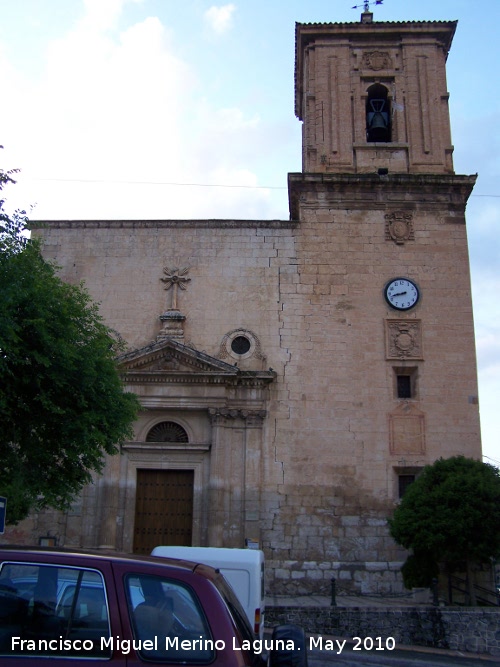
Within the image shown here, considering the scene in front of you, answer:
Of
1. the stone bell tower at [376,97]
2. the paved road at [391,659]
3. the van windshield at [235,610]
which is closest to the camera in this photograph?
the van windshield at [235,610]

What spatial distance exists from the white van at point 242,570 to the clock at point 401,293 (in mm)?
9572

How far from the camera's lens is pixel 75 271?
58.6 feet

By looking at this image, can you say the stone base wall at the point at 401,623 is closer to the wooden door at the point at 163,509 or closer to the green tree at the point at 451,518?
the green tree at the point at 451,518

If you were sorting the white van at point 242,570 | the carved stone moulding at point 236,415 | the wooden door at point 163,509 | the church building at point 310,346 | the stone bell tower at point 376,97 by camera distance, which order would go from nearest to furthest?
the white van at point 242,570 → the church building at point 310,346 → the wooden door at point 163,509 → the carved stone moulding at point 236,415 → the stone bell tower at point 376,97

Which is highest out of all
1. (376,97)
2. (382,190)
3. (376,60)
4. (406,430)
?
(376,60)

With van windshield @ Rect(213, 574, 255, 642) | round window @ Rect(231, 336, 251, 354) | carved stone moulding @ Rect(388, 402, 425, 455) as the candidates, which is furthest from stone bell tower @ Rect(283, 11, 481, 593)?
van windshield @ Rect(213, 574, 255, 642)

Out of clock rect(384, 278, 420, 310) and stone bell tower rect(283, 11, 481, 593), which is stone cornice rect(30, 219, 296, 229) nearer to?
stone bell tower rect(283, 11, 481, 593)

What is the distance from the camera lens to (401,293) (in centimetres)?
1731

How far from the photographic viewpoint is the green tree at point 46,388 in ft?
32.9

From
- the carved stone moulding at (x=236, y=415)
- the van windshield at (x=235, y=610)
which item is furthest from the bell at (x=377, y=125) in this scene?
the van windshield at (x=235, y=610)

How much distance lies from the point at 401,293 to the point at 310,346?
2.71 metres

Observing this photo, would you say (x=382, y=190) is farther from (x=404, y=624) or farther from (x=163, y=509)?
(x=404, y=624)

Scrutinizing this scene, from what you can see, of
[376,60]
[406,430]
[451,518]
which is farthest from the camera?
[376,60]

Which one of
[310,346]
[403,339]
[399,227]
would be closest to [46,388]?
[310,346]
